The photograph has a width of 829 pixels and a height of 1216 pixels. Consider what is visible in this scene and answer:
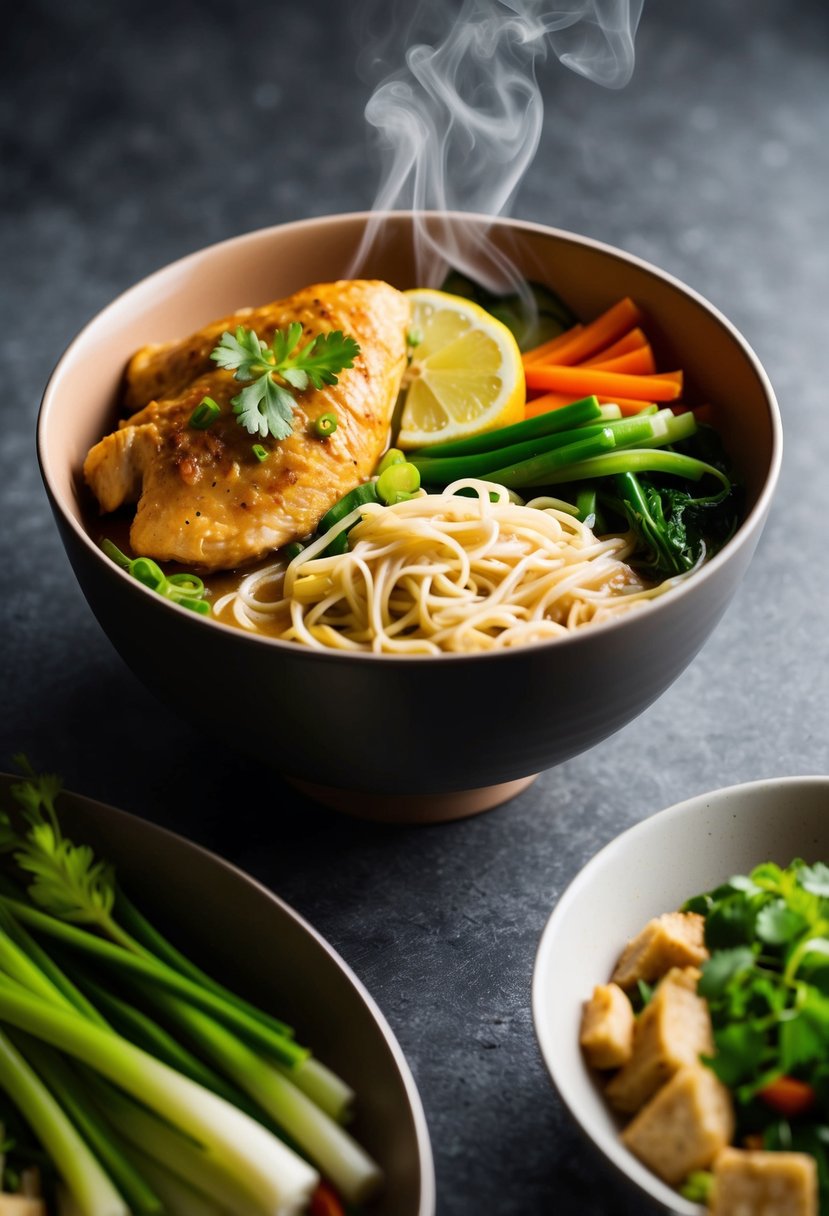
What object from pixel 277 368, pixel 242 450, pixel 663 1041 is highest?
pixel 277 368

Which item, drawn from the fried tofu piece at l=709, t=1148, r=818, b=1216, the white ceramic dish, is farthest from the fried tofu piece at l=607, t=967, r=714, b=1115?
the white ceramic dish

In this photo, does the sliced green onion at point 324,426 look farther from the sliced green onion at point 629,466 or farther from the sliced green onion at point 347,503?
the sliced green onion at point 629,466

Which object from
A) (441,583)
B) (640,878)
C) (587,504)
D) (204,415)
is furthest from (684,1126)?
(204,415)

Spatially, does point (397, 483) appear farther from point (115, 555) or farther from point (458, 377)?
point (115, 555)

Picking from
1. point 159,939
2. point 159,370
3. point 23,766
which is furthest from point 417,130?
point 159,939

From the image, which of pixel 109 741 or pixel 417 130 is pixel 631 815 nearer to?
pixel 109 741
